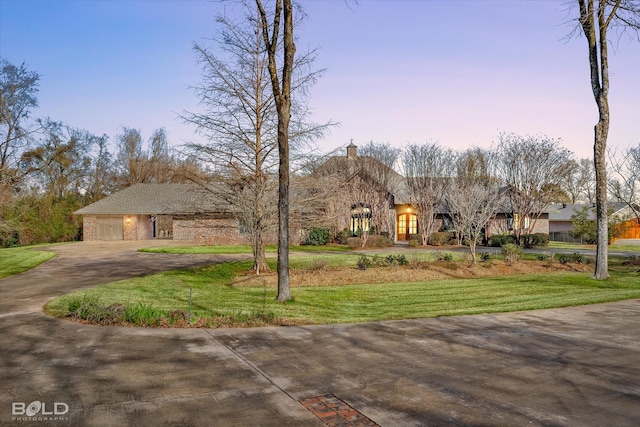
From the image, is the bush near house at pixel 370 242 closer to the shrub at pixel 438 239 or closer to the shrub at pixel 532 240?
the shrub at pixel 438 239

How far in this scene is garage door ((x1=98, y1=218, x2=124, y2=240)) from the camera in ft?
132

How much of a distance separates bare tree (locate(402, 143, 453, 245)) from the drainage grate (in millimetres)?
29637

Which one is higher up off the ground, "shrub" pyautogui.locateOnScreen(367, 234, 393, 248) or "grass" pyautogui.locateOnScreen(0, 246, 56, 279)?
"shrub" pyautogui.locateOnScreen(367, 234, 393, 248)

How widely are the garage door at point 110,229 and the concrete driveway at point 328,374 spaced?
32.9m

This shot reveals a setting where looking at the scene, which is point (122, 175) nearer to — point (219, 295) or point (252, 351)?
point (219, 295)

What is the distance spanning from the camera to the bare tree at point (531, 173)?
31469 mm

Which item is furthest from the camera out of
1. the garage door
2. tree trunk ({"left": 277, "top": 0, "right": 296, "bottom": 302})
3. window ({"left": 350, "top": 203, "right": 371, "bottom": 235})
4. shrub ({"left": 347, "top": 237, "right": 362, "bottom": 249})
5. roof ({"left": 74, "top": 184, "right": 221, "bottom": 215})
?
the garage door

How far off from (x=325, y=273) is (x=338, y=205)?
50.2ft

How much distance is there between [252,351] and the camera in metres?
7.05

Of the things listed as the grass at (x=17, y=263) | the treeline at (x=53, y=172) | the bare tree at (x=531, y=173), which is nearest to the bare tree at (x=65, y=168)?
the treeline at (x=53, y=172)

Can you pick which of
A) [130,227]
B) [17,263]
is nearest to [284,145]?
[17,263]

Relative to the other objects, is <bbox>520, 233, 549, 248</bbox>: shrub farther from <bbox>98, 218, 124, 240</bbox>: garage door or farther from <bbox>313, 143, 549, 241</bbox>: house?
<bbox>98, 218, 124, 240</bbox>: garage door

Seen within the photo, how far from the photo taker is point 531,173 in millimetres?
31891

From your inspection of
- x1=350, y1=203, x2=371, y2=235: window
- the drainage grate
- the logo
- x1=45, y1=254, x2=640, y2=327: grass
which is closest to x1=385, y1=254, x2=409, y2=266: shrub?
x1=45, y1=254, x2=640, y2=327: grass
